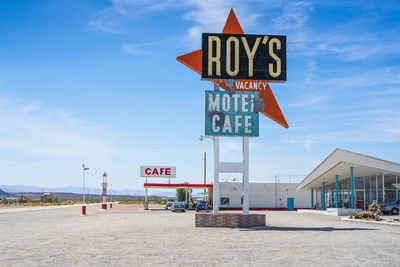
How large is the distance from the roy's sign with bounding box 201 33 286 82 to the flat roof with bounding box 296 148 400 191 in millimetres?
15606

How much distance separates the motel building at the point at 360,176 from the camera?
3705 cm

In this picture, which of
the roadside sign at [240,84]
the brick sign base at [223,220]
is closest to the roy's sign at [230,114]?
the roadside sign at [240,84]

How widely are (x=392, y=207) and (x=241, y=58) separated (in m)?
21.6

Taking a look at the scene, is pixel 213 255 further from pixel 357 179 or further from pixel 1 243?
pixel 357 179

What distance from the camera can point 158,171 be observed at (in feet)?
204

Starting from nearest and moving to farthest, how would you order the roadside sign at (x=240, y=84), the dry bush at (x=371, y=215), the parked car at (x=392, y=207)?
the roadside sign at (x=240, y=84) < the dry bush at (x=371, y=215) < the parked car at (x=392, y=207)

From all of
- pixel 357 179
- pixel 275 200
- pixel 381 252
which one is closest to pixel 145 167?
pixel 275 200

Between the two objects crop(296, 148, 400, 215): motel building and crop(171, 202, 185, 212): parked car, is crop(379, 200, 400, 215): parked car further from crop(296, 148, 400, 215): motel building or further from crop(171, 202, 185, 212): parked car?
crop(171, 202, 185, 212): parked car

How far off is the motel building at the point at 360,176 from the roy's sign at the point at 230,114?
15649 millimetres

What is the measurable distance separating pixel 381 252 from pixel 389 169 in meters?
25.1

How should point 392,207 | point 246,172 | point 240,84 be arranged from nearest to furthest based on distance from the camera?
1. point 246,172
2. point 240,84
3. point 392,207

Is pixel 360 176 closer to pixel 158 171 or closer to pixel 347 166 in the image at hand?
pixel 347 166

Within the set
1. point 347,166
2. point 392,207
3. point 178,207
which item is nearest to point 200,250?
point 392,207

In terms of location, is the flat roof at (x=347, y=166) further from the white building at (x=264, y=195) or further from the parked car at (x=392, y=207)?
the white building at (x=264, y=195)
